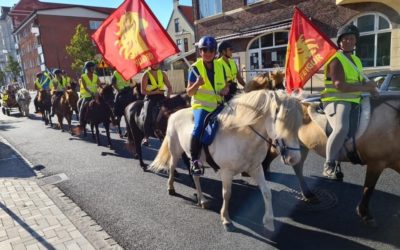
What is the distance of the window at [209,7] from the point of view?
22.6 meters

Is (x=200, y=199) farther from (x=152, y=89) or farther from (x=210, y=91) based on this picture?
(x=152, y=89)

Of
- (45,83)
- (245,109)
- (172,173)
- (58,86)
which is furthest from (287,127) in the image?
(45,83)

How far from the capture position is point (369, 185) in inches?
155

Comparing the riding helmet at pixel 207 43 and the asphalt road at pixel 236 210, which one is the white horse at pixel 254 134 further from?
the riding helmet at pixel 207 43

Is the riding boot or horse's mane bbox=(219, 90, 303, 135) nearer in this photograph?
horse's mane bbox=(219, 90, 303, 135)

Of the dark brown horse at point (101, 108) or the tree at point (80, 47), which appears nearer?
the dark brown horse at point (101, 108)

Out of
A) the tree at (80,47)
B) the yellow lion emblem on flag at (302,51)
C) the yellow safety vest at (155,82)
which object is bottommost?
the yellow safety vest at (155,82)

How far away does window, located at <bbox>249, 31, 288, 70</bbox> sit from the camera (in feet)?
63.1

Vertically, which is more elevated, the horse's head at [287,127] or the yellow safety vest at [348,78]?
A: the yellow safety vest at [348,78]

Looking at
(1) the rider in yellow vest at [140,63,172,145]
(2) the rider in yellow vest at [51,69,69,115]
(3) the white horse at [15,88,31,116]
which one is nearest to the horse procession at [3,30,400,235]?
(1) the rider in yellow vest at [140,63,172,145]

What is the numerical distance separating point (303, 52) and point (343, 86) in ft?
4.29

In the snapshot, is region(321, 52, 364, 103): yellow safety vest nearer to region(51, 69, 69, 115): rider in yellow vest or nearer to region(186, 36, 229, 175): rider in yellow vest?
region(186, 36, 229, 175): rider in yellow vest

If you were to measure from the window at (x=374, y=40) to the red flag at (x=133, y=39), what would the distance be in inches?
529

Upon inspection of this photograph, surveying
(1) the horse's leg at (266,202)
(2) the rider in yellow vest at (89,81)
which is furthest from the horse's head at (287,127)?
(2) the rider in yellow vest at (89,81)
